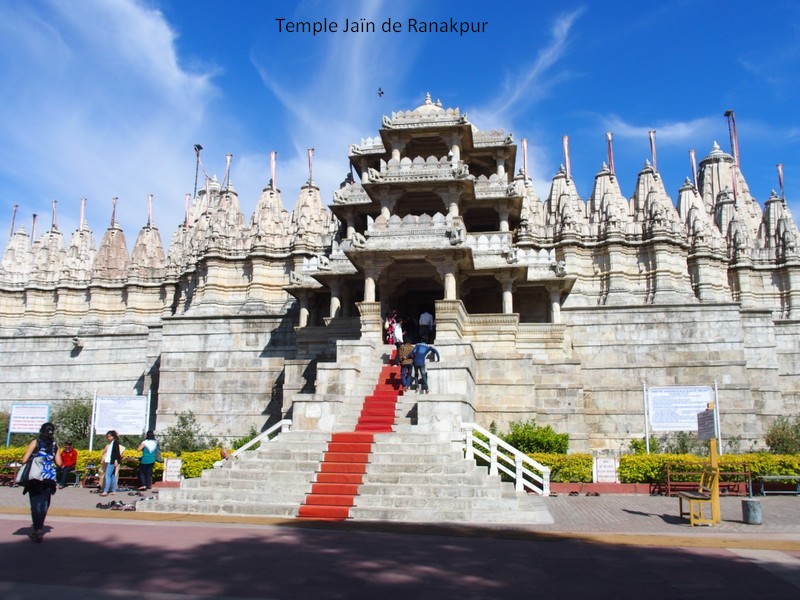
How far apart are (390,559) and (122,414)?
18.2 metres

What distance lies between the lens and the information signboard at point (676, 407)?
74.2 ft

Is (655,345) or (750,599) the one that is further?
(655,345)

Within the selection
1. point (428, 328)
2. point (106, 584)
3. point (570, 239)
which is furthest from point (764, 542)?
point (570, 239)

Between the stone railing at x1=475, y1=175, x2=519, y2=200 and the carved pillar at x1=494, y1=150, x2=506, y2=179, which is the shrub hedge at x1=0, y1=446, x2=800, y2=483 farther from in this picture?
the carved pillar at x1=494, y1=150, x2=506, y2=179

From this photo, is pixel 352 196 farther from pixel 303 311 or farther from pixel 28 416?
pixel 28 416

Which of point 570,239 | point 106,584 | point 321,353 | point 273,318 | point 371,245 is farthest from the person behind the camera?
point 570,239

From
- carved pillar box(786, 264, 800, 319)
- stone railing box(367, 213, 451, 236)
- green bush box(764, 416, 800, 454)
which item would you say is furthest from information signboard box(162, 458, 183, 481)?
carved pillar box(786, 264, 800, 319)

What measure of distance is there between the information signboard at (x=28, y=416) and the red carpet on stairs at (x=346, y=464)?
13.9 m

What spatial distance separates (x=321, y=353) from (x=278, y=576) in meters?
19.0

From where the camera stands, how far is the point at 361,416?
63.9 ft

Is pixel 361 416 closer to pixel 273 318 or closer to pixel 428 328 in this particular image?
pixel 428 328


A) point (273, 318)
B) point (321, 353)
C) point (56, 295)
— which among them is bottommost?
point (321, 353)

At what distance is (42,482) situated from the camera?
11.2m

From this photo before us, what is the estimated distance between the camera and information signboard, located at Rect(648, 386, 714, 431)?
22.6 metres
